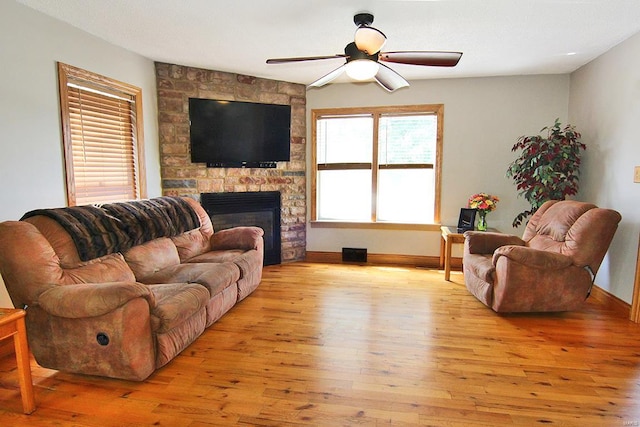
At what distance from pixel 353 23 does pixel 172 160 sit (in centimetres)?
267

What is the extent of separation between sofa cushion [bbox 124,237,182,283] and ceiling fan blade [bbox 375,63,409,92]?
8.20 ft

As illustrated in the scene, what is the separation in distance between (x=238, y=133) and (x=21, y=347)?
321 centimetres

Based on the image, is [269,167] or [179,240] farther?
[269,167]

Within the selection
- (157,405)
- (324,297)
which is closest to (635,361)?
(324,297)

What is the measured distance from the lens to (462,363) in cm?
238

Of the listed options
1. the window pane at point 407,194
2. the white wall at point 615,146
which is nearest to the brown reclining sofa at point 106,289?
the window pane at point 407,194

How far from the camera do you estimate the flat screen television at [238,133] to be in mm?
4316

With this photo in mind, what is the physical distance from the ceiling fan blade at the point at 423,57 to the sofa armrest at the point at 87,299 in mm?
2439

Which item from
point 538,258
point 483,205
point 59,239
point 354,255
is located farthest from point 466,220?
point 59,239

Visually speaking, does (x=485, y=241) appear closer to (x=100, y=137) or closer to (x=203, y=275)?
(x=203, y=275)

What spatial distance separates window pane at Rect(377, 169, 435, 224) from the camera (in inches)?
191

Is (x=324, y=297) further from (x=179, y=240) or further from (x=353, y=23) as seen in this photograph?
(x=353, y=23)

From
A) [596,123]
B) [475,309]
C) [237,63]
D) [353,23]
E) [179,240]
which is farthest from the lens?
[237,63]

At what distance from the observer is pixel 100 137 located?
3420 mm
